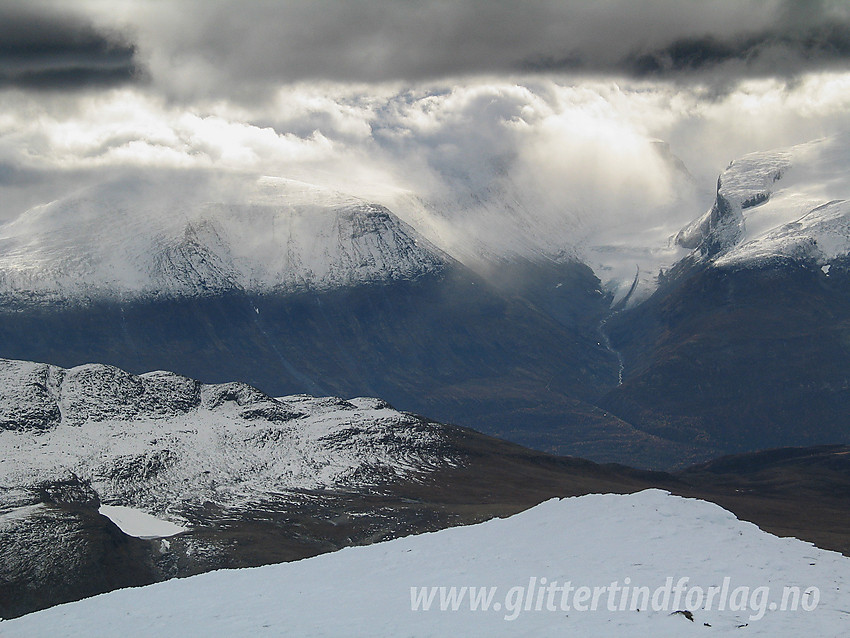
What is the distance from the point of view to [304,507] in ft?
541

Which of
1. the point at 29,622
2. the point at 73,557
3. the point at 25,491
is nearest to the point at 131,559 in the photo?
the point at 73,557

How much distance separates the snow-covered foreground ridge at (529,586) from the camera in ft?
129

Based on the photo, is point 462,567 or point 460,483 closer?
point 462,567

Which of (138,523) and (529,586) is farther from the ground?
(138,523)

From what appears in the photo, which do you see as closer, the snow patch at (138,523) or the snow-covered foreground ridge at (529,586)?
the snow-covered foreground ridge at (529,586)

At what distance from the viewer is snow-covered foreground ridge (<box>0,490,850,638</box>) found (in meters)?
39.2

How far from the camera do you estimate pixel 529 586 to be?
44.3 meters

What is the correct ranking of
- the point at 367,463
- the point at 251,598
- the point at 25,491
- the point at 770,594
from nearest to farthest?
the point at 770,594, the point at 251,598, the point at 25,491, the point at 367,463

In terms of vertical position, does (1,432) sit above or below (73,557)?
above

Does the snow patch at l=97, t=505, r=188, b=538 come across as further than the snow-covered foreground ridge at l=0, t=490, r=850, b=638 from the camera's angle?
Yes

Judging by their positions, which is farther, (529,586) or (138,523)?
(138,523)

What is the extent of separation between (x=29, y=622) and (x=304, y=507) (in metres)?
119

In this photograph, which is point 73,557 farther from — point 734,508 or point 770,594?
point 734,508

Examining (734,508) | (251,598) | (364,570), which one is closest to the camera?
(251,598)
